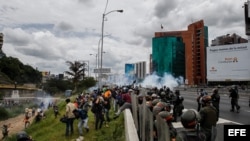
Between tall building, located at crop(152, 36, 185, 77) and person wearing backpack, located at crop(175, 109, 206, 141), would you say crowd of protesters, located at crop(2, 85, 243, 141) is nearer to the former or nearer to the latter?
person wearing backpack, located at crop(175, 109, 206, 141)

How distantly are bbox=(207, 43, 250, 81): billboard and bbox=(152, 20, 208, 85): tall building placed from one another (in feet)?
152

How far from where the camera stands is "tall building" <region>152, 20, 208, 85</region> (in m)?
126

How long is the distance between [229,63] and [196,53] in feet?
187

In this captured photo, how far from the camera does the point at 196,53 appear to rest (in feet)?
429

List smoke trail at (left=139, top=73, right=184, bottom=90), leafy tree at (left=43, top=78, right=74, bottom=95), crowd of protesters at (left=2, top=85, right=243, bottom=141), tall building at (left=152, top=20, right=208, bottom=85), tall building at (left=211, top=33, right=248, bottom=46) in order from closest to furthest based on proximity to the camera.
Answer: crowd of protesters at (left=2, top=85, right=243, bottom=141)
smoke trail at (left=139, top=73, right=184, bottom=90)
leafy tree at (left=43, top=78, right=74, bottom=95)
tall building at (left=152, top=20, right=208, bottom=85)
tall building at (left=211, top=33, right=248, bottom=46)

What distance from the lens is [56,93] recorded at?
111000 mm

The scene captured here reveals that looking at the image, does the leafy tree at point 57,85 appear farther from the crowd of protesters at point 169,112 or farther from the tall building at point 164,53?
the crowd of protesters at point 169,112

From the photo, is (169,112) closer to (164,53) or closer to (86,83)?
(86,83)

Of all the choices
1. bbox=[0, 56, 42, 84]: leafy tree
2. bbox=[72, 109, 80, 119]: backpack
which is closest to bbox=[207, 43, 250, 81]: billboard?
bbox=[0, 56, 42, 84]: leafy tree

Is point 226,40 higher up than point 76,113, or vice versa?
point 226,40

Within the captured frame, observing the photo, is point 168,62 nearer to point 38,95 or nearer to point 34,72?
point 38,95

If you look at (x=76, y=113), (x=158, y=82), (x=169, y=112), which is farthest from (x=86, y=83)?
(x=169, y=112)

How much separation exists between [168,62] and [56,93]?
3590 centimetres

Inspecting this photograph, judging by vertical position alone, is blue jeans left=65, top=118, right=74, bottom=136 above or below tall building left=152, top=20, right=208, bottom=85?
below
